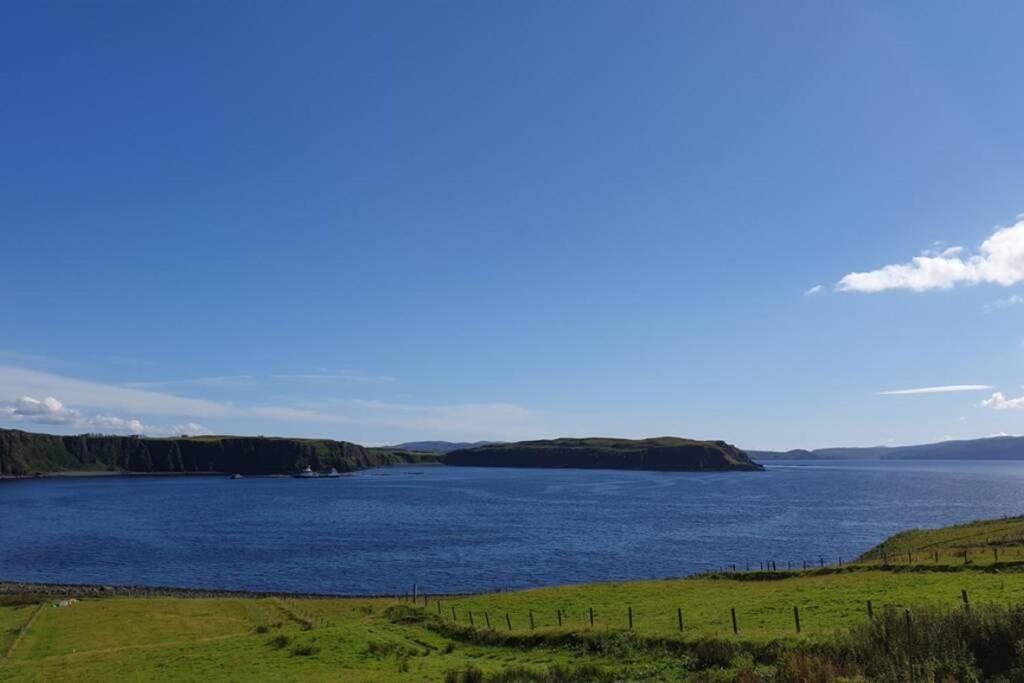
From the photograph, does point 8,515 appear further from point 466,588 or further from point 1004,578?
point 1004,578

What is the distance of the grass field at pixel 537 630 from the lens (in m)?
28.8

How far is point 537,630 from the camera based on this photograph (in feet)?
137

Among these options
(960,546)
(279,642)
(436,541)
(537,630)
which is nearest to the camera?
(537,630)

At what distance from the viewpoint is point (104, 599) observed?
3091 inches

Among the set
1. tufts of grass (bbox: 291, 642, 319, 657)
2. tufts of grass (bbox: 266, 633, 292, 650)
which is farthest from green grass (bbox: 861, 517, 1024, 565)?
tufts of grass (bbox: 266, 633, 292, 650)

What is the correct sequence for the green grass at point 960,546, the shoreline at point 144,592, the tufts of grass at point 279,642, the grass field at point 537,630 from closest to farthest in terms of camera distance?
the grass field at point 537,630, the tufts of grass at point 279,642, the green grass at point 960,546, the shoreline at point 144,592

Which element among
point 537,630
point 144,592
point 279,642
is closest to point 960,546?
point 537,630

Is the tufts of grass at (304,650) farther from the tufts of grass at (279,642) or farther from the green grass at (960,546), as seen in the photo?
the green grass at (960,546)

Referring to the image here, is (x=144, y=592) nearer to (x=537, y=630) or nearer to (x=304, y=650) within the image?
(x=304, y=650)

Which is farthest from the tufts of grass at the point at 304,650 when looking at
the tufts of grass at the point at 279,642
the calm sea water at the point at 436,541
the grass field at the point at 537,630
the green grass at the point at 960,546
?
the green grass at the point at 960,546

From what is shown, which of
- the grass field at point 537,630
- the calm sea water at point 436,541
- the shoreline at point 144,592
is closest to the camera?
the grass field at point 537,630

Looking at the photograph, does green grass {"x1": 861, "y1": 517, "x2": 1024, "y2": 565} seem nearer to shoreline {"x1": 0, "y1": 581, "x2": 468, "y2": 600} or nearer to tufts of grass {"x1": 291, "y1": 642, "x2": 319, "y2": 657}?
shoreline {"x1": 0, "y1": 581, "x2": 468, "y2": 600}

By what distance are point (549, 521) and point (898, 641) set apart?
13493 centimetres

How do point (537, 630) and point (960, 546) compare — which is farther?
point (960, 546)
